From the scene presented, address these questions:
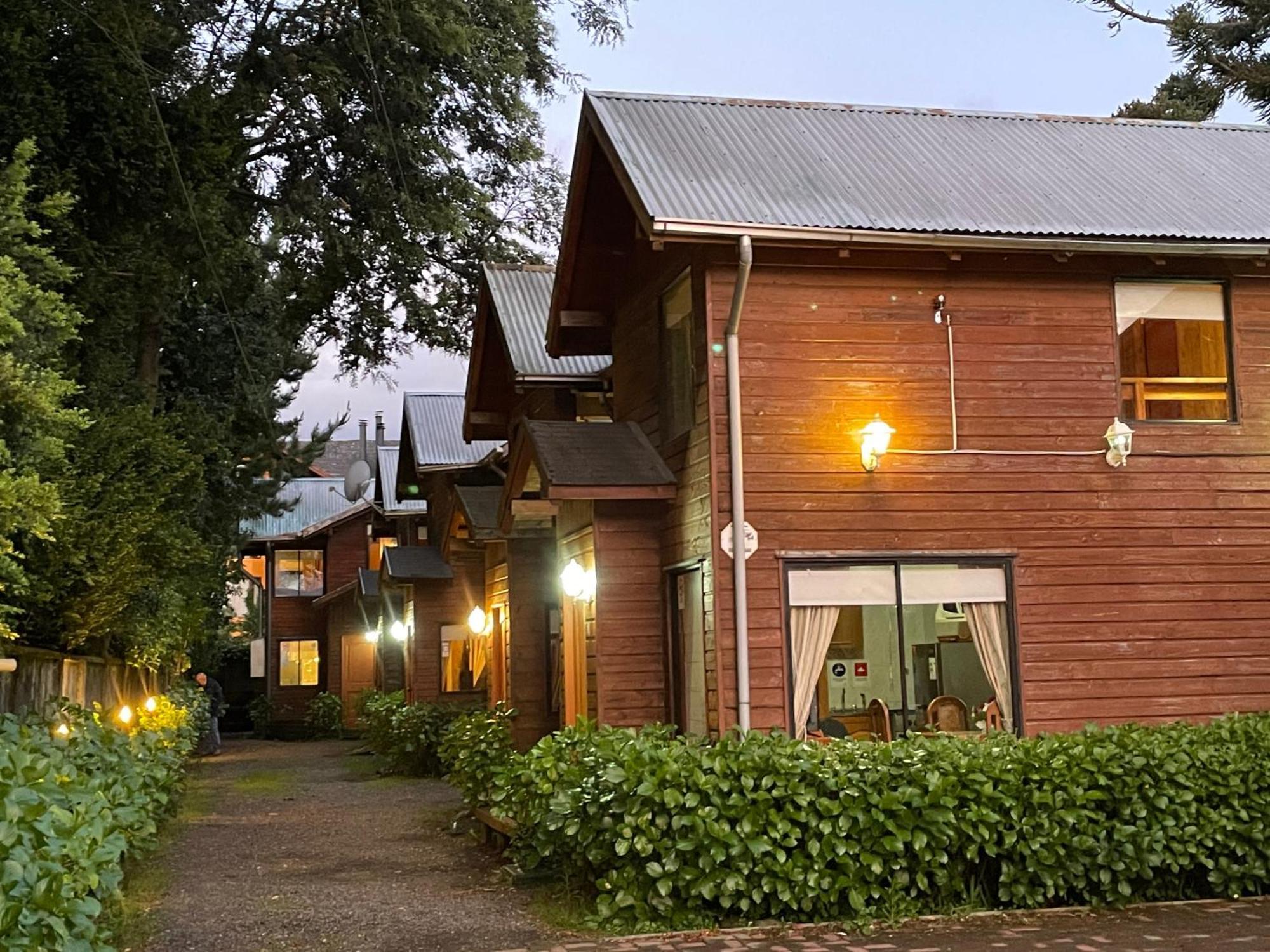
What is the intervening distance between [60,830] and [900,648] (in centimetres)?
743

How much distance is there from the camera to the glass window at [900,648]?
11727mm

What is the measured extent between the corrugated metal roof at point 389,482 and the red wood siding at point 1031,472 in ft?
68.2

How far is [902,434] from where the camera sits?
1218cm

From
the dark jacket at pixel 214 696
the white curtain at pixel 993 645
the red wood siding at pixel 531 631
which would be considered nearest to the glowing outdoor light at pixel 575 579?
the white curtain at pixel 993 645

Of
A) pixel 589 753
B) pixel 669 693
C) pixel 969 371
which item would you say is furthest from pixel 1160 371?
pixel 589 753

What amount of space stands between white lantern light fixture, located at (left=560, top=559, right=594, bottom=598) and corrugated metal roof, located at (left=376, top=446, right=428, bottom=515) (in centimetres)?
1798

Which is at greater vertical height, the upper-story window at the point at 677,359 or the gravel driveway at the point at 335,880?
the upper-story window at the point at 677,359

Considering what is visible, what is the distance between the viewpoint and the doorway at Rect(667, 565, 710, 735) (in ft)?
40.2

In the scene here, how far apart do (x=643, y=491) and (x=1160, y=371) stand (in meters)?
4.79

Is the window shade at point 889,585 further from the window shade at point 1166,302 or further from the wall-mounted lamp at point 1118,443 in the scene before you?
the window shade at point 1166,302

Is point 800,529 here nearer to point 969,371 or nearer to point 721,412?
point 721,412

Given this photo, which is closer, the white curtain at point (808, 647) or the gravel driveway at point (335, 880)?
the gravel driveway at point (335, 880)

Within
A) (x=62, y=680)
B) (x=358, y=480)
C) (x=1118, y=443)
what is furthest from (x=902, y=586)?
(x=358, y=480)

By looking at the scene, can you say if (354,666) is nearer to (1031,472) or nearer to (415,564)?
(415,564)
